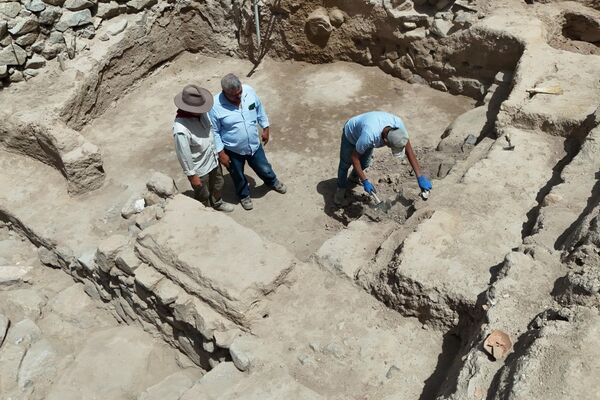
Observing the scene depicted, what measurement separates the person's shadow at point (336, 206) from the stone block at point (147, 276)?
2.21 meters

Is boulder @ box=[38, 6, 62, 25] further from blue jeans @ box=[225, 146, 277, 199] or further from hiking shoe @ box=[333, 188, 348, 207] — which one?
hiking shoe @ box=[333, 188, 348, 207]

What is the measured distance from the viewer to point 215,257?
468 centimetres

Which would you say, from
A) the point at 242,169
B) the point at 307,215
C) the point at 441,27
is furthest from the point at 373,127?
the point at 441,27

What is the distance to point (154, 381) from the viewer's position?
4.97 m

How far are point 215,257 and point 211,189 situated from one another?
1.68 meters

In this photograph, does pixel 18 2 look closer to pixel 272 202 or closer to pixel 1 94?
pixel 1 94

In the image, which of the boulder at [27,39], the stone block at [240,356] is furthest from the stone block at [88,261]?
the boulder at [27,39]

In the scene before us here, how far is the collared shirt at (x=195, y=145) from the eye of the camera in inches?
210

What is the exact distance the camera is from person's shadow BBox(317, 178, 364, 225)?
611cm

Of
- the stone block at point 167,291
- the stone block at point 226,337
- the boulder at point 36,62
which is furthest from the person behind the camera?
the boulder at point 36,62

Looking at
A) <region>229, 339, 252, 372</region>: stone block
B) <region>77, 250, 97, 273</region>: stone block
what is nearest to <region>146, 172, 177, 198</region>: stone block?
<region>77, 250, 97, 273</region>: stone block

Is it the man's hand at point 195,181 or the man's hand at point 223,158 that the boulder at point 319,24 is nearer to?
the man's hand at point 223,158

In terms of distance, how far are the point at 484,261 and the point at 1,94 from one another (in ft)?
20.3

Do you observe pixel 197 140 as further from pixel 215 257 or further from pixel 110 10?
pixel 110 10
